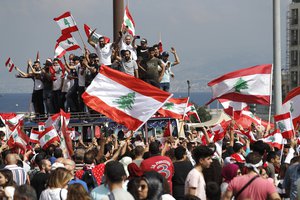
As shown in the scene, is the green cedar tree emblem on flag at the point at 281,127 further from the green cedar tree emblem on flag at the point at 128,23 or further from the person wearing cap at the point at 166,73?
the green cedar tree emblem on flag at the point at 128,23

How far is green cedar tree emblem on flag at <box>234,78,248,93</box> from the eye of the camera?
20.4 m

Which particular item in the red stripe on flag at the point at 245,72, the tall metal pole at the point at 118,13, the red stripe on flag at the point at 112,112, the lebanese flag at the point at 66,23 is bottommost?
the red stripe on flag at the point at 112,112

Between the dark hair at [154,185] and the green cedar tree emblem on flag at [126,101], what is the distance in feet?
16.6

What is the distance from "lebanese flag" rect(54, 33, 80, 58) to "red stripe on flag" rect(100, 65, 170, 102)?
1140cm

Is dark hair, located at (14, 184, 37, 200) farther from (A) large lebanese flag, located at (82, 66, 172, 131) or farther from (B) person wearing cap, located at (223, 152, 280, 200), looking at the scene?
(A) large lebanese flag, located at (82, 66, 172, 131)

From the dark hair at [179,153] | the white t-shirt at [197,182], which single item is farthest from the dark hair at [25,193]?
the dark hair at [179,153]

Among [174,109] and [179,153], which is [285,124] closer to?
[179,153]

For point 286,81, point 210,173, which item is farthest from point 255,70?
point 286,81

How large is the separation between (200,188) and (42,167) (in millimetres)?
2693

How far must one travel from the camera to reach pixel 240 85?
20.4m

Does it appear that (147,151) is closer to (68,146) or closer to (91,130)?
(68,146)

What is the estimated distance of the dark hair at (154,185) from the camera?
36.6 ft

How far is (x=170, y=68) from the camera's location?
84.5 ft

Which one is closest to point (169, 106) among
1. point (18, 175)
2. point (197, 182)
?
point (18, 175)
